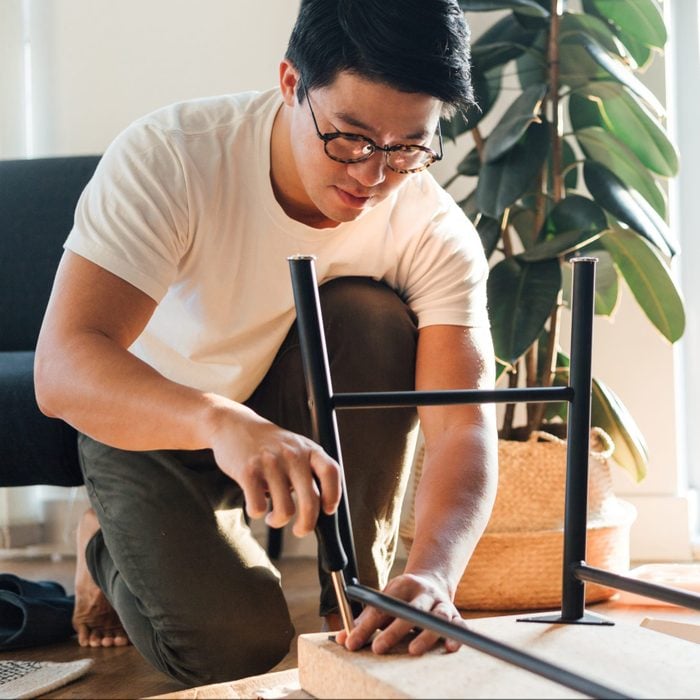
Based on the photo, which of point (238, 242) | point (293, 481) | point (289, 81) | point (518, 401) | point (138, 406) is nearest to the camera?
point (293, 481)

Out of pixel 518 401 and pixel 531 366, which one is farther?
pixel 531 366

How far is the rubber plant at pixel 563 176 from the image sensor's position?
199cm

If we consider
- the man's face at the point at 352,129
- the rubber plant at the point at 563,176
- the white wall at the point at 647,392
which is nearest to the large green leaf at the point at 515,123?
the rubber plant at the point at 563,176

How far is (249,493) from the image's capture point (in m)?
0.81

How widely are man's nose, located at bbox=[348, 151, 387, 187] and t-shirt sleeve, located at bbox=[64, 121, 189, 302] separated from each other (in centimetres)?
24

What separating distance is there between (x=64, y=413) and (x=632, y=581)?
612mm

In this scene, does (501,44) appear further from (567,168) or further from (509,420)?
(509,420)

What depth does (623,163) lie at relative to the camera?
2119 mm

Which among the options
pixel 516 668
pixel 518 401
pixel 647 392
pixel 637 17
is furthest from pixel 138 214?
pixel 647 392

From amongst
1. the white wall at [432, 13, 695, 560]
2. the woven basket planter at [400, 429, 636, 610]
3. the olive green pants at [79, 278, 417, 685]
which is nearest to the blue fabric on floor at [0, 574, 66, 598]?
the olive green pants at [79, 278, 417, 685]

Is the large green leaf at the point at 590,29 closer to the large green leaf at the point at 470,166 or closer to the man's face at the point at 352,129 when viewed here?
the large green leaf at the point at 470,166

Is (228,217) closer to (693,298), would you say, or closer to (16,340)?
(16,340)

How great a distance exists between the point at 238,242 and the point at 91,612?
0.74 meters

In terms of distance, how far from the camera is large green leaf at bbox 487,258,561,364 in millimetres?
1931
